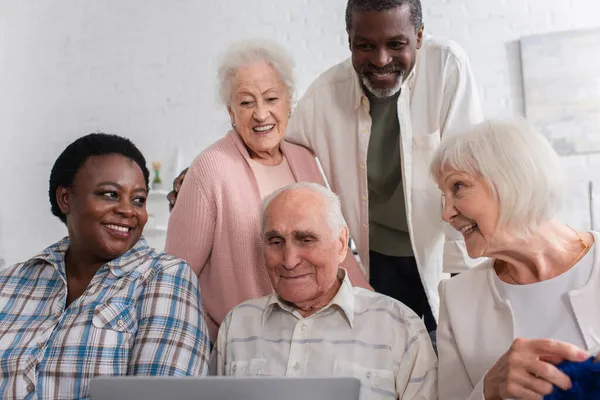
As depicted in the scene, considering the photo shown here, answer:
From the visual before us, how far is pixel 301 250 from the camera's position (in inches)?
69.4

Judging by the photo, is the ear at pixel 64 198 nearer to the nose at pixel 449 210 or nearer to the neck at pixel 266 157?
the neck at pixel 266 157

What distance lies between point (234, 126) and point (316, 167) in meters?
0.29

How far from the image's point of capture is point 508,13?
3979mm

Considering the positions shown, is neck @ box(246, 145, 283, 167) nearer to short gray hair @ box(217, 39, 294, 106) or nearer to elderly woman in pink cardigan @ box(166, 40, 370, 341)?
elderly woman in pink cardigan @ box(166, 40, 370, 341)

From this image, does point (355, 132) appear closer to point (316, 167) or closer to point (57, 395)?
point (316, 167)

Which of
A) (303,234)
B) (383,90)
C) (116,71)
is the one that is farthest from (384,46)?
(116,71)

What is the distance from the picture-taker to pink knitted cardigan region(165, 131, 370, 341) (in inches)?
78.1

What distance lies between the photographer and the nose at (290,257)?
1.74 meters

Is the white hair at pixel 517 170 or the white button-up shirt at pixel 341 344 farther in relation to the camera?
the white button-up shirt at pixel 341 344

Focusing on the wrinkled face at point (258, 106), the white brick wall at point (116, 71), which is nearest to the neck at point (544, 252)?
the wrinkled face at point (258, 106)

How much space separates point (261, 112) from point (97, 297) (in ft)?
2.35

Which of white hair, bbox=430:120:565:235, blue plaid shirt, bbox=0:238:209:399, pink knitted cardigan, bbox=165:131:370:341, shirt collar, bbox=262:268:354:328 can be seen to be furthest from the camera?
pink knitted cardigan, bbox=165:131:370:341

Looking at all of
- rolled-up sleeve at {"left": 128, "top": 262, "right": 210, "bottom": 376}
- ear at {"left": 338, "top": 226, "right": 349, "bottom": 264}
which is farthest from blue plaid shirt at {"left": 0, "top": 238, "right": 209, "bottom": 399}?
ear at {"left": 338, "top": 226, "right": 349, "bottom": 264}

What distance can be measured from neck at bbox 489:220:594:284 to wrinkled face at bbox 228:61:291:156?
0.83m
